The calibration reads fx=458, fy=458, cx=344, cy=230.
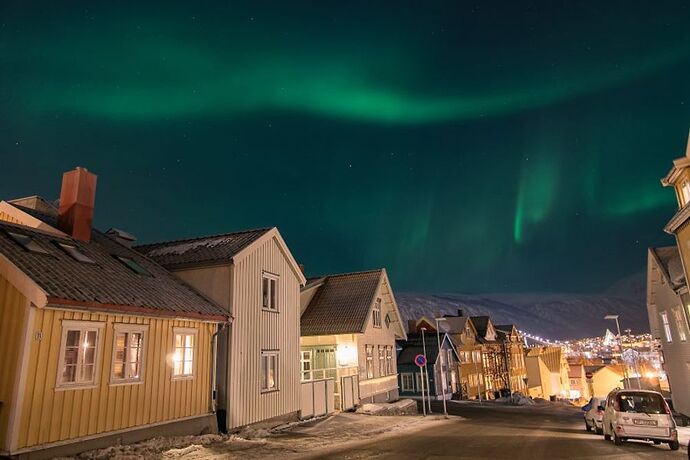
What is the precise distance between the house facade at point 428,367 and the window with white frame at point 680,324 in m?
20.5

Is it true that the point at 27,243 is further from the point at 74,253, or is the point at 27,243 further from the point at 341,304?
the point at 341,304

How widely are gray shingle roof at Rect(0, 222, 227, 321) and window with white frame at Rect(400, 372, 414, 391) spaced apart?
32635 millimetres

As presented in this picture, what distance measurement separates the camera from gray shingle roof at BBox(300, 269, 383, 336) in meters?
28.1

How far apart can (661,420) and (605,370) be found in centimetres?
7732

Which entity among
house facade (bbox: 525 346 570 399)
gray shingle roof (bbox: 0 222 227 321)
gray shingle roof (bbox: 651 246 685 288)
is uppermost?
gray shingle roof (bbox: 651 246 685 288)

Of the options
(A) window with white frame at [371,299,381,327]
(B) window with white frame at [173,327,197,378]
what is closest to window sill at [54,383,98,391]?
(B) window with white frame at [173,327,197,378]

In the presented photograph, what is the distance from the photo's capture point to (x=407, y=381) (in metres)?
45.5

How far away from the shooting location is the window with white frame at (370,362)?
2923 centimetres

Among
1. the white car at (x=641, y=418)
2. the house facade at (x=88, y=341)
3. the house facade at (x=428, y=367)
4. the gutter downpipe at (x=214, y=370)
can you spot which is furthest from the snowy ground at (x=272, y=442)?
the house facade at (x=428, y=367)

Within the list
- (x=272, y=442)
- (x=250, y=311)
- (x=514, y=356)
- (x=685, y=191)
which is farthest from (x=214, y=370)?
(x=514, y=356)

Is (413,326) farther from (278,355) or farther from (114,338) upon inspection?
(114,338)

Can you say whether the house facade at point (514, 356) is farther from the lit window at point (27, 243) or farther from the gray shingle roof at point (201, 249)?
the lit window at point (27, 243)

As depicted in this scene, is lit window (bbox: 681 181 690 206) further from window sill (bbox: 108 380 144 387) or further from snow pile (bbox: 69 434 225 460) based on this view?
window sill (bbox: 108 380 144 387)

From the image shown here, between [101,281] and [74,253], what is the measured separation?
6.32 feet
